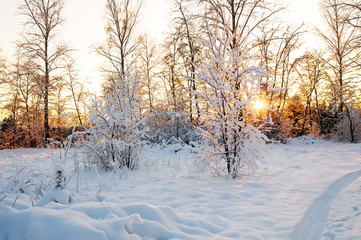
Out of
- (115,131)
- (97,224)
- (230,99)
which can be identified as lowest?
(97,224)

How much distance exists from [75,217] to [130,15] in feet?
49.6

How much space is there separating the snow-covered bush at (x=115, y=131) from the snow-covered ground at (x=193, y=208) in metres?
0.71

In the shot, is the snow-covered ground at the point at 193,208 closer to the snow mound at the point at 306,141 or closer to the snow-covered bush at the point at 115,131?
the snow-covered bush at the point at 115,131

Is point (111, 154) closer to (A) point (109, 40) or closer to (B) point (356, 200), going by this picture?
(B) point (356, 200)

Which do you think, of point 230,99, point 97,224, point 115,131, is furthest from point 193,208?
point 115,131

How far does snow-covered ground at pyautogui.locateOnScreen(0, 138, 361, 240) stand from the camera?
189cm

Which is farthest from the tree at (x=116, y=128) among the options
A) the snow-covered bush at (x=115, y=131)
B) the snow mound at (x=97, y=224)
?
the snow mound at (x=97, y=224)

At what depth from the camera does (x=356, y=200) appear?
326 centimetres

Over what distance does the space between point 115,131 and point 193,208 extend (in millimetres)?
3533

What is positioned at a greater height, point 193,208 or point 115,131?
point 115,131

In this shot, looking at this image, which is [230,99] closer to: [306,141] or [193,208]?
[193,208]

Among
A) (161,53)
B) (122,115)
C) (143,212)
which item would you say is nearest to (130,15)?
(161,53)

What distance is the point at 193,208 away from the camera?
3119 mm

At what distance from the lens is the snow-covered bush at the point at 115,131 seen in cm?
558
